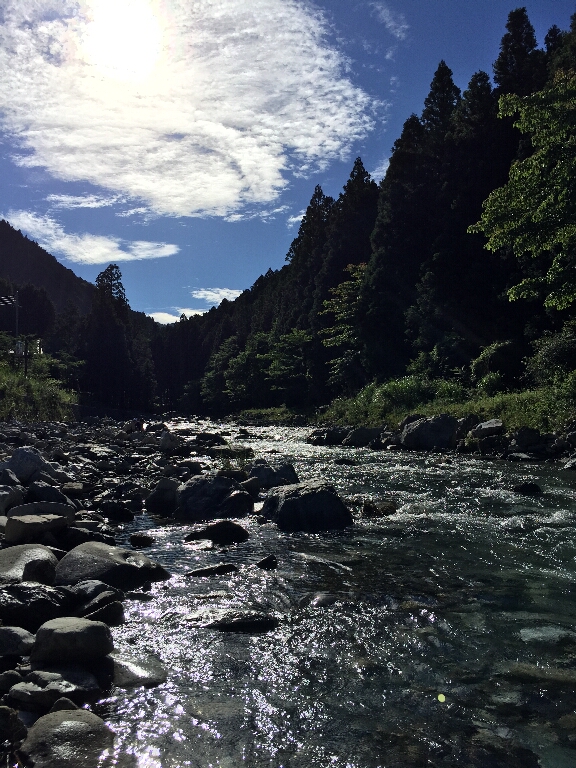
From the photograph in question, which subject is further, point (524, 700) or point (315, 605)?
point (315, 605)

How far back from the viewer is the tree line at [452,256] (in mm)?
15469

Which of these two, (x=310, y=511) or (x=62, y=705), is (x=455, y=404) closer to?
(x=310, y=511)

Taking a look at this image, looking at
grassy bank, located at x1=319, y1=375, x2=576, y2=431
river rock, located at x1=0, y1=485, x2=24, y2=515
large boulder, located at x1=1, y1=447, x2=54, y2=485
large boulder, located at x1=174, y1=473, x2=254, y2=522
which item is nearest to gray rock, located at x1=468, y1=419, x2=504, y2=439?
grassy bank, located at x1=319, y1=375, x2=576, y2=431

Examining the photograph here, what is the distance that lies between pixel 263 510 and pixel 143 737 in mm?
6168

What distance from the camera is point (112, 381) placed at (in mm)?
77875

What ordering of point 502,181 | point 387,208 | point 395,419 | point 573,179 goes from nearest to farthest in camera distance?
1. point 573,179
2. point 395,419
3. point 502,181
4. point 387,208

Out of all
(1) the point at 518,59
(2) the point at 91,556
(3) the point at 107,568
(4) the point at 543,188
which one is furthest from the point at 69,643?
(1) the point at 518,59

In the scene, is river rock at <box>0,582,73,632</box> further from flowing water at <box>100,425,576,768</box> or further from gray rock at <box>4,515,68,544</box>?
gray rock at <box>4,515,68,544</box>

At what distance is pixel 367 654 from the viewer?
454cm

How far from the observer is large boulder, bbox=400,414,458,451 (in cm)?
1969

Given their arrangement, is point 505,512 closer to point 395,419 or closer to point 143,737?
point 143,737

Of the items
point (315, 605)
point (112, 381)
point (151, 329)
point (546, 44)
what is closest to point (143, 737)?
point (315, 605)

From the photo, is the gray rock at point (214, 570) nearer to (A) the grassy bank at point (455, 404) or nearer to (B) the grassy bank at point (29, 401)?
(A) the grassy bank at point (455, 404)

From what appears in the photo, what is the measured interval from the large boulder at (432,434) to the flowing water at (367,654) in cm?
1135
